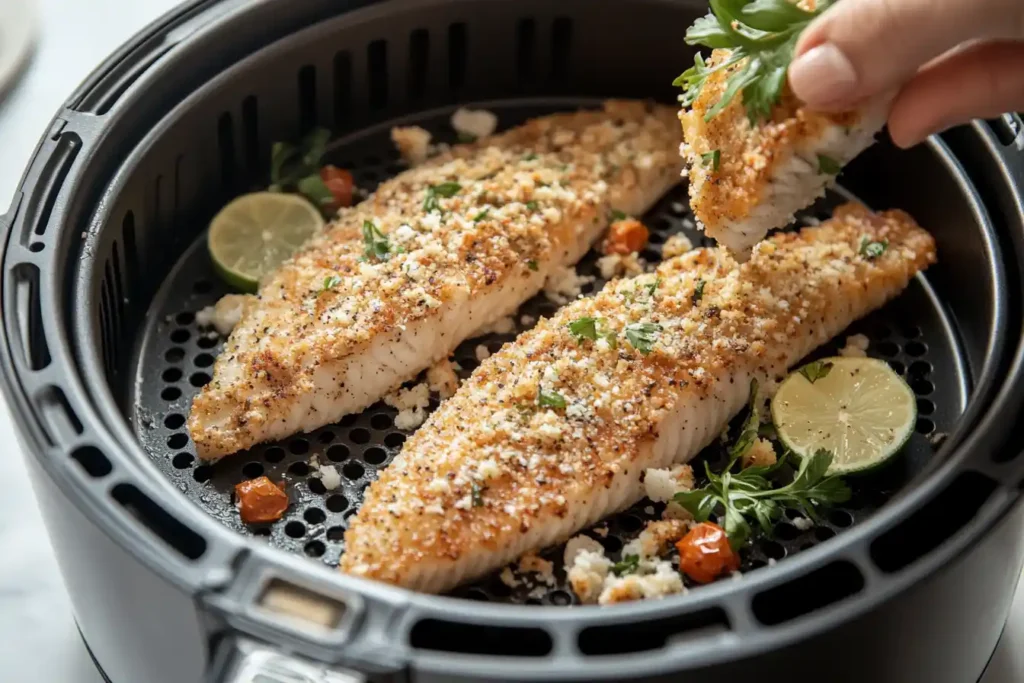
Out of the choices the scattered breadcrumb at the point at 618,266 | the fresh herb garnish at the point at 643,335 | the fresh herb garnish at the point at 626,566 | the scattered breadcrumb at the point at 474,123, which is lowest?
the fresh herb garnish at the point at 626,566

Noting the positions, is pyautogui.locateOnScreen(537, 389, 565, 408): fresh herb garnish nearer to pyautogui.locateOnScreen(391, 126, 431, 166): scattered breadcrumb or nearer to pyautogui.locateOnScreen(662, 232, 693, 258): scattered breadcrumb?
pyautogui.locateOnScreen(662, 232, 693, 258): scattered breadcrumb

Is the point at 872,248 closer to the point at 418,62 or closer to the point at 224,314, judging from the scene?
the point at 418,62

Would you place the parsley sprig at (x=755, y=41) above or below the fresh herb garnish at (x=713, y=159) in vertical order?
above

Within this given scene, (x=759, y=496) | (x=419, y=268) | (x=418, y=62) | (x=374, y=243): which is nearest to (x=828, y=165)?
(x=759, y=496)

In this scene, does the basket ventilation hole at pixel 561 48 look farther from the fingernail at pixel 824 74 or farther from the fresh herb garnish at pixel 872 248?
the fingernail at pixel 824 74

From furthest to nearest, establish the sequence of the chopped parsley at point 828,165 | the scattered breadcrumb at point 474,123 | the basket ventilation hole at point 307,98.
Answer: the scattered breadcrumb at point 474,123 → the basket ventilation hole at point 307,98 → the chopped parsley at point 828,165

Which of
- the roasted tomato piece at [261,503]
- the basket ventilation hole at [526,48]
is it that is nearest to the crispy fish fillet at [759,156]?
the basket ventilation hole at [526,48]

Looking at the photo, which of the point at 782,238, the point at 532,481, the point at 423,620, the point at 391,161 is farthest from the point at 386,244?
the point at 423,620

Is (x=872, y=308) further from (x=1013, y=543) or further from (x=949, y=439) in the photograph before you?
(x=1013, y=543)

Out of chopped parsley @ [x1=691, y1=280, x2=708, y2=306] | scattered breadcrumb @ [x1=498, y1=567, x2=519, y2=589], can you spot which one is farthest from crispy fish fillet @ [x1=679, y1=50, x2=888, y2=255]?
scattered breadcrumb @ [x1=498, y1=567, x2=519, y2=589]
